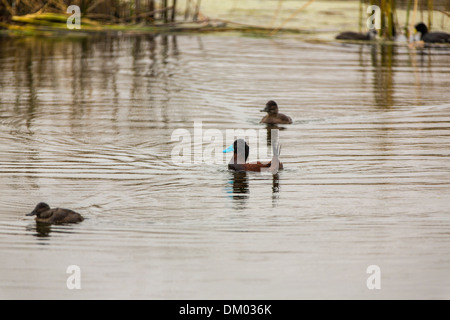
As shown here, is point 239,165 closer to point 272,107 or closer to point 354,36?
point 272,107

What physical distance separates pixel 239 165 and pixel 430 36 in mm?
12978

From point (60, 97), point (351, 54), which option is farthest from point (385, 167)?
point (351, 54)

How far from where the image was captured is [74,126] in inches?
592

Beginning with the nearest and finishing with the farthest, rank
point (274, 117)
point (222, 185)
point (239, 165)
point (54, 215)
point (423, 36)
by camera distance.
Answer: point (54, 215), point (222, 185), point (239, 165), point (274, 117), point (423, 36)

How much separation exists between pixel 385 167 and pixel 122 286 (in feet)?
16.4

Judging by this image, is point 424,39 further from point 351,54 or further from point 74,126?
point 74,126

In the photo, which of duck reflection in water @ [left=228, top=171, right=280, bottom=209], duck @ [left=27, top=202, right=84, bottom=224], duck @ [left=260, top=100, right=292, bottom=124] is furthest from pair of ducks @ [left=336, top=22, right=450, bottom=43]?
duck @ [left=27, top=202, right=84, bottom=224]

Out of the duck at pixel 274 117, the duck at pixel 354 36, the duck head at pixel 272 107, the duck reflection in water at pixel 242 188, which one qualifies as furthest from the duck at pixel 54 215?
the duck at pixel 354 36

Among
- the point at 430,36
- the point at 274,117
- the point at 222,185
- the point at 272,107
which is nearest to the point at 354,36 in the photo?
the point at 430,36

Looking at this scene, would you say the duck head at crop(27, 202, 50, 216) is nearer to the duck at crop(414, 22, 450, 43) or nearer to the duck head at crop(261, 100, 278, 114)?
the duck head at crop(261, 100, 278, 114)

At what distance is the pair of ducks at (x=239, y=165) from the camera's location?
9.86 meters

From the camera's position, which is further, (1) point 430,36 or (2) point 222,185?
(1) point 430,36

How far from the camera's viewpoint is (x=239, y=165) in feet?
40.2

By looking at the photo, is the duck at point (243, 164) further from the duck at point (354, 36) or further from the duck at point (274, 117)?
the duck at point (354, 36)
